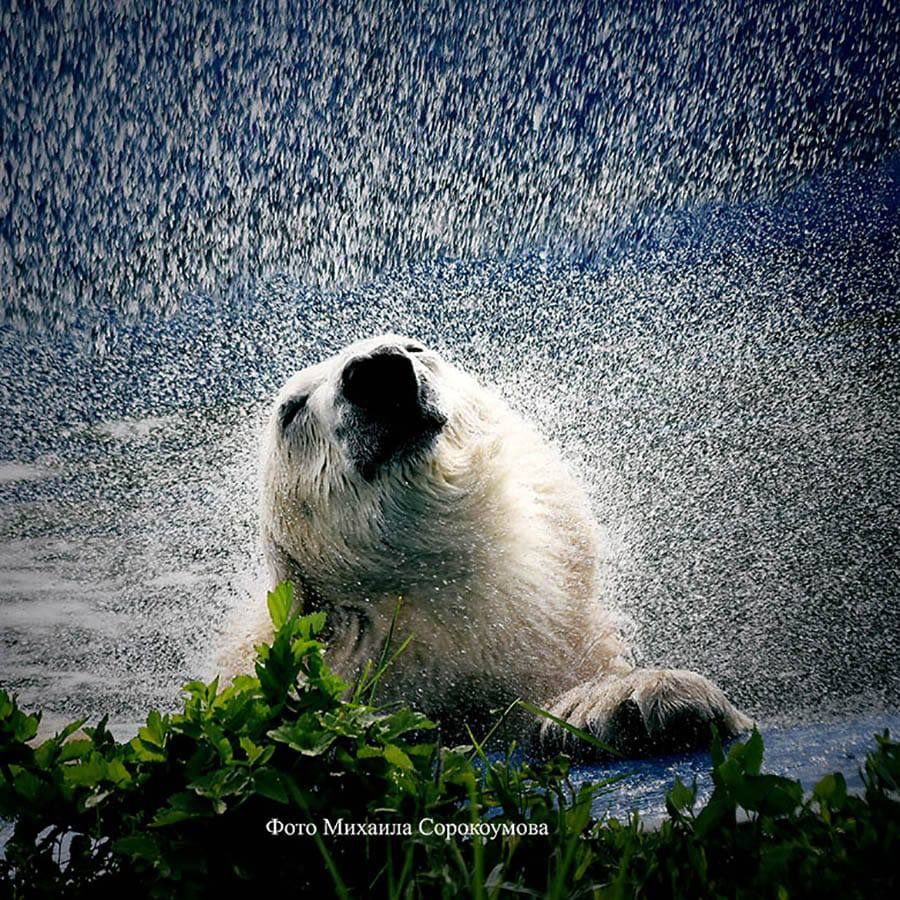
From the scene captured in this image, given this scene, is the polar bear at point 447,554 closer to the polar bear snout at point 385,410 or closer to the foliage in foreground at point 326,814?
the polar bear snout at point 385,410

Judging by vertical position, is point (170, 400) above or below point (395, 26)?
below

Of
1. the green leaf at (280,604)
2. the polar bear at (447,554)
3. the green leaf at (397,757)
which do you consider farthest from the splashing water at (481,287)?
the green leaf at (397,757)

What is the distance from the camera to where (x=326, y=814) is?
2.40 feet

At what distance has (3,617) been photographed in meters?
1.74

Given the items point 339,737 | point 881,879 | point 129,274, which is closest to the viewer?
point 881,879

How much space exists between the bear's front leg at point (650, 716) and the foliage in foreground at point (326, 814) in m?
0.54

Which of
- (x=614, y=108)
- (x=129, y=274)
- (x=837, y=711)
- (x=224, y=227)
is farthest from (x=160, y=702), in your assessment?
(x=614, y=108)

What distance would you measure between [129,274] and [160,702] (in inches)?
37.2

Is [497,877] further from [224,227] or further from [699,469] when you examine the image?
[224,227]

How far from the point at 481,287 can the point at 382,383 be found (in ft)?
1.54

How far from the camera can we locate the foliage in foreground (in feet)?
2.27

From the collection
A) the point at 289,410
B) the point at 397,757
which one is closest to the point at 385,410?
the point at 289,410

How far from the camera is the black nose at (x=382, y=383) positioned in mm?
1280

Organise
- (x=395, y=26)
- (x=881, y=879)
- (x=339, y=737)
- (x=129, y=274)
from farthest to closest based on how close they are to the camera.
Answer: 1. (x=129, y=274)
2. (x=395, y=26)
3. (x=339, y=737)
4. (x=881, y=879)
